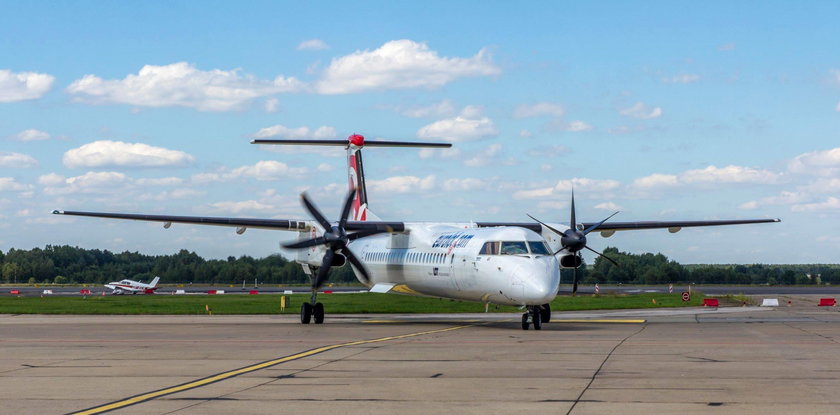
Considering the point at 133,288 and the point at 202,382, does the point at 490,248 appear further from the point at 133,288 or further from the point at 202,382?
the point at 133,288

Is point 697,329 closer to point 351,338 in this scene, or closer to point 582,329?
point 582,329

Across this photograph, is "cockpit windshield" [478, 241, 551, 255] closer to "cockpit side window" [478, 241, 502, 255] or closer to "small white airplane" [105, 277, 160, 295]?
"cockpit side window" [478, 241, 502, 255]

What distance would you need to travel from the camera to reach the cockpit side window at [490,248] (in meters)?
25.3

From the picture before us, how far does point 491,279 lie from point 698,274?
88422 mm

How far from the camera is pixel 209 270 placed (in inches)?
3679

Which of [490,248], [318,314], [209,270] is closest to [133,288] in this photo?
[209,270]

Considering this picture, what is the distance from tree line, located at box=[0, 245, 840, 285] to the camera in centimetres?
9019

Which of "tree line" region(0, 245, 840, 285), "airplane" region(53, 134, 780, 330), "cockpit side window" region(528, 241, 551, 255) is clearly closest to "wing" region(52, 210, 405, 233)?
"airplane" region(53, 134, 780, 330)

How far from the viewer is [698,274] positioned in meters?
108

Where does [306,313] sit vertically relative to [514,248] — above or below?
below

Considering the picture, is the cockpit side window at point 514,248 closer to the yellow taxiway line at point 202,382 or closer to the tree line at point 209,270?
the yellow taxiway line at point 202,382

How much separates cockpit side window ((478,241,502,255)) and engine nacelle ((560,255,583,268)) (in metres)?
5.76

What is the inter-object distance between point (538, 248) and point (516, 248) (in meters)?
0.57

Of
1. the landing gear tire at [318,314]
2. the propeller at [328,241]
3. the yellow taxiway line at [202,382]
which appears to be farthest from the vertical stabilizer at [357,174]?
the yellow taxiway line at [202,382]
